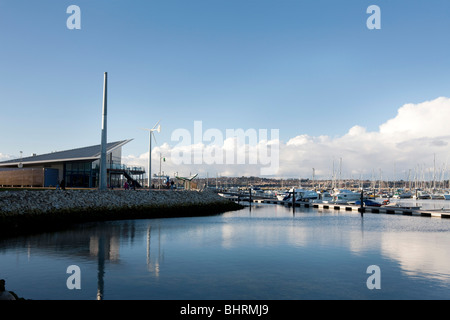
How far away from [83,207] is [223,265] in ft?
85.9

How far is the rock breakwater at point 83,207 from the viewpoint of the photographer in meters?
32.6

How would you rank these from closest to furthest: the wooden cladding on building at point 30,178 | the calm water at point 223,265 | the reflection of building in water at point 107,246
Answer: the calm water at point 223,265 → the reflection of building in water at point 107,246 → the wooden cladding on building at point 30,178

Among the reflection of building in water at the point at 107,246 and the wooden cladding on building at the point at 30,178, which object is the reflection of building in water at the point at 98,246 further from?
the wooden cladding on building at the point at 30,178

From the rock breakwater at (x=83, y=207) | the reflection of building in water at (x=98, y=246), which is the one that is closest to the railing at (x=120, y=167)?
the rock breakwater at (x=83, y=207)

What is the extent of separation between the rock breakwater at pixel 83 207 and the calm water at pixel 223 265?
5.99m

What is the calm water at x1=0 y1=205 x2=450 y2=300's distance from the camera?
46.6 ft

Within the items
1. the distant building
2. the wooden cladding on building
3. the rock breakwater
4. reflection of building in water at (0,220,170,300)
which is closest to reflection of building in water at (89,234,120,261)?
reflection of building in water at (0,220,170,300)

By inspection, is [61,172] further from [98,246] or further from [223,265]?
[223,265]

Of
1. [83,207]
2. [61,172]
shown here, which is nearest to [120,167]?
[61,172]

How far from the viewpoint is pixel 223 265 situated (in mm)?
Answer: 18891

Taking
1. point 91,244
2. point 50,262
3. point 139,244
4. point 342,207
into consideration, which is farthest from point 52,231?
point 342,207

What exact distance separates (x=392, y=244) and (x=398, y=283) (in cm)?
1142

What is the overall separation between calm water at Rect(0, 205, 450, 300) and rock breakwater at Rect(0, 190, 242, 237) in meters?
5.99

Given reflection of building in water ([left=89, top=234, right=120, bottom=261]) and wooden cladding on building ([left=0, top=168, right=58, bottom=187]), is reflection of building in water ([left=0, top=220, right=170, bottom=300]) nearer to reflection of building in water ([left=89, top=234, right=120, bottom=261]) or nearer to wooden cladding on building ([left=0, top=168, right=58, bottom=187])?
reflection of building in water ([left=89, top=234, right=120, bottom=261])
